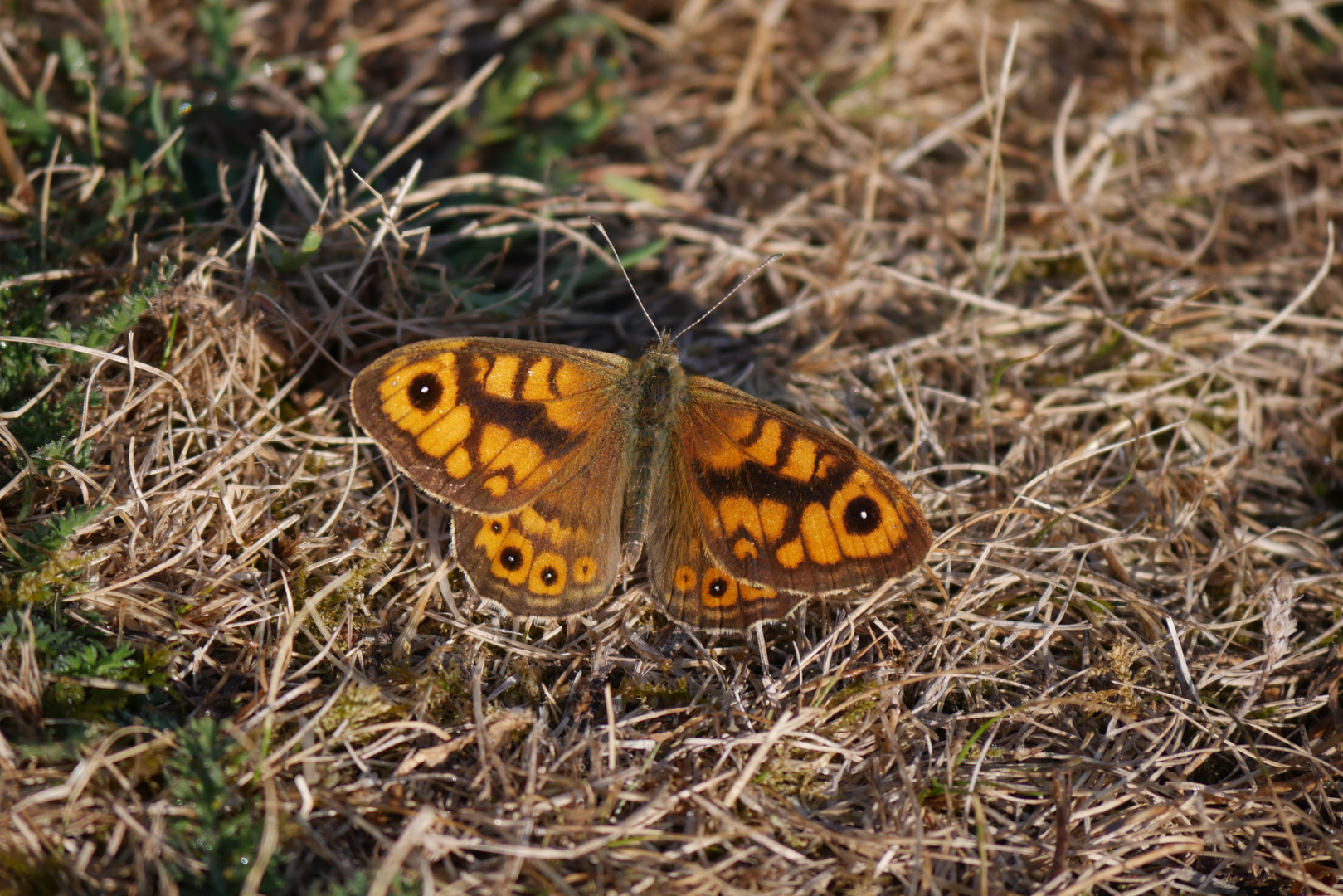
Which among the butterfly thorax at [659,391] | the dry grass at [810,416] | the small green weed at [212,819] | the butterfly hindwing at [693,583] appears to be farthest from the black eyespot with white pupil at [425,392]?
the small green weed at [212,819]

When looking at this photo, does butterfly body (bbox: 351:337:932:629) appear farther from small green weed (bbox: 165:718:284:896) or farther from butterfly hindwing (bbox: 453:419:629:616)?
small green weed (bbox: 165:718:284:896)

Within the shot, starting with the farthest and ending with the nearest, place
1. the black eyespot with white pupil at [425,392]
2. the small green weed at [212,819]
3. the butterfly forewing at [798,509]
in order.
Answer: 1. the black eyespot with white pupil at [425,392]
2. the butterfly forewing at [798,509]
3. the small green weed at [212,819]

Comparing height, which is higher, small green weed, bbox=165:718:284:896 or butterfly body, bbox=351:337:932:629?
butterfly body, bbox=351:337:932:629

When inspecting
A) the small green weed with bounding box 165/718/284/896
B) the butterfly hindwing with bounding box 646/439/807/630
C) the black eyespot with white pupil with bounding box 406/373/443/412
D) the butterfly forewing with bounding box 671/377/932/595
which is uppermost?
the black eyespot with white pupil with bounding box 406/373/443/412

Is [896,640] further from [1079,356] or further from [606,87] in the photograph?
[606,87]

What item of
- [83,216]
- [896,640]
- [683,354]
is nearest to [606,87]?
[683,354]

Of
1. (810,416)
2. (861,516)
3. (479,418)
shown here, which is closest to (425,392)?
(479,418)

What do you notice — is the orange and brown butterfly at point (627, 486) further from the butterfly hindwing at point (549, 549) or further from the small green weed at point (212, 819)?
the small green weed at point (212, 819)

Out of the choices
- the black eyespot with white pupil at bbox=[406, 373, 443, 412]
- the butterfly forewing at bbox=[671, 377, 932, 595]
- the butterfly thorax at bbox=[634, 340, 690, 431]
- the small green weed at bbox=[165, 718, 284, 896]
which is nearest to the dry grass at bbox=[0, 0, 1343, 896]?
the small green weed at bbox=[165, 718, 284, 896]
